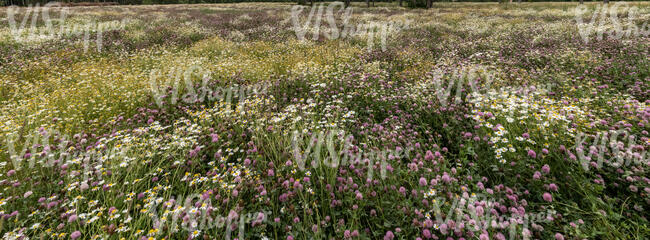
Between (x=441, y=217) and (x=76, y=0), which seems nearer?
(x=441, y=217)

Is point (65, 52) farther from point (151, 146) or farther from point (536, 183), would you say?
point (536, 183)

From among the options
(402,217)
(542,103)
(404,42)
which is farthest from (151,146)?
(404,42)

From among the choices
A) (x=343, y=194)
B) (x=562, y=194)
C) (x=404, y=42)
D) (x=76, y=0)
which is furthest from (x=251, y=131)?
(x=76, y=0)

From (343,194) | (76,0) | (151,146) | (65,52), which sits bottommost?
(343,194)

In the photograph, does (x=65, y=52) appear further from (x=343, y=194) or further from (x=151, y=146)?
(x=343, y=194)

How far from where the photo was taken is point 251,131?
367 cm

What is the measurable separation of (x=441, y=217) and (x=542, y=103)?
10.4 feet

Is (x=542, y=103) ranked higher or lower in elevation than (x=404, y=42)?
lower

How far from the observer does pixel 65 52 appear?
31.0 feet

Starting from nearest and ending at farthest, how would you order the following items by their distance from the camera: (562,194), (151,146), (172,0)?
1. (562,194)
2. (151,146)
3. (172,0)

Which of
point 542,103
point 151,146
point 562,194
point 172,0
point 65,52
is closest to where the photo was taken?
point 562,194

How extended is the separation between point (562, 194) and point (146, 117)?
587 cm

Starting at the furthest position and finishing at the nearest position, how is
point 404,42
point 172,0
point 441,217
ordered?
1. point 172,0
2. point 404,42
3. point 441,217

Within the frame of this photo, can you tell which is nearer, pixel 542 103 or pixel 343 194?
pixel 343 194
